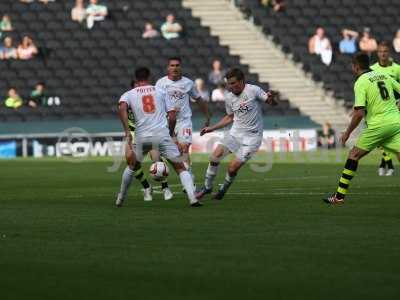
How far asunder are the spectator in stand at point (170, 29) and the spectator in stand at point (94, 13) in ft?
6.74

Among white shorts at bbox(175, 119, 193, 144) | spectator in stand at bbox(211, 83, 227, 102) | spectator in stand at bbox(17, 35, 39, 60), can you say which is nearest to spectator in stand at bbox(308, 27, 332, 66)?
spectator in stand at bbox(211, 83, 227, 102)

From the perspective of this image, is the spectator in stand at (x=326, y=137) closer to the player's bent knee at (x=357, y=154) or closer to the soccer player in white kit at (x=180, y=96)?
the soccer player in white kit at (x=180, y=96)

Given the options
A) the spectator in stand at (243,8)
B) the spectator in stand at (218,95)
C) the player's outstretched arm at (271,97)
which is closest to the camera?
the player's outstretched arm at (271,97)

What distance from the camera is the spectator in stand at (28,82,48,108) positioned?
3691cm

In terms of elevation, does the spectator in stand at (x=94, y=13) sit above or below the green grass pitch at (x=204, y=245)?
below

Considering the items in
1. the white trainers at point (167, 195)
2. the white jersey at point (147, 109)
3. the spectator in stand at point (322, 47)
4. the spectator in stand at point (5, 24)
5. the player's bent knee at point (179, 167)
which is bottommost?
the spectator in stand at point (322, 47)

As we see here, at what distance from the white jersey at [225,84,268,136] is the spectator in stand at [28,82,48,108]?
19319 millimetres

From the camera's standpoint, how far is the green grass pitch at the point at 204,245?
923 centimetres

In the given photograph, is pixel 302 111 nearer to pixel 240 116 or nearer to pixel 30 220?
pixel 240 116

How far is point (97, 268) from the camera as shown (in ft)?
33.8

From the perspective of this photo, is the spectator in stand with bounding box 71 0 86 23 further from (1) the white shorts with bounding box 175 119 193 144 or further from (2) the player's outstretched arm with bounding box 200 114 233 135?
(2) the player's outstretched arm with bounding box 200 114 233 135

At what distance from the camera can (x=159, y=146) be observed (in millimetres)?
16844

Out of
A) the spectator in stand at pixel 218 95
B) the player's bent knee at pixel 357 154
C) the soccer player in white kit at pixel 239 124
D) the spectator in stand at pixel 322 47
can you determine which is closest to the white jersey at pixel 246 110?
the soccer player in white kit at pixel 239 124

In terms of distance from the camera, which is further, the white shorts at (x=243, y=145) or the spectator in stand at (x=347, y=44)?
the spectator in stand at (x=347, y=44)
